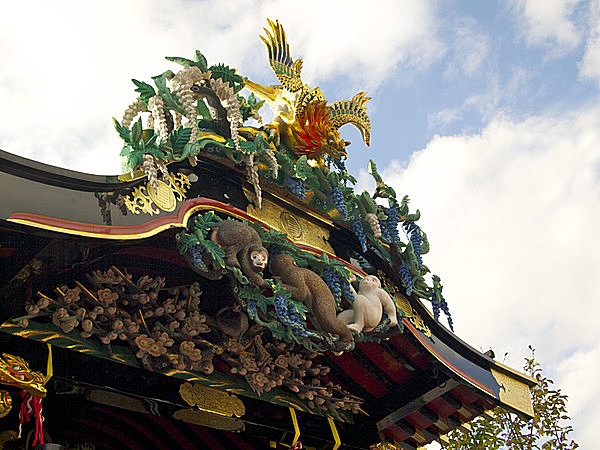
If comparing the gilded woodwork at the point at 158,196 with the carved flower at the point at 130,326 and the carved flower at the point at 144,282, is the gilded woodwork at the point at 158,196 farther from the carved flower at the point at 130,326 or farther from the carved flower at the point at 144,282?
the carved flower at the point at 130,326

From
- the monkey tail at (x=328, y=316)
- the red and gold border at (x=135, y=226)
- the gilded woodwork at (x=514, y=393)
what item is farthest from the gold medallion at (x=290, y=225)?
the gilded woodwork at (x=514, y=393)

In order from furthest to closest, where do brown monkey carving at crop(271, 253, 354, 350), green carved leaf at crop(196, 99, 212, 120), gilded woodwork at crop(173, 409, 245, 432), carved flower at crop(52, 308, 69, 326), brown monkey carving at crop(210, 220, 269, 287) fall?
1. gilded woodwork at crop(173, 409, 245, 432)
2. green carved leaf at crop(196, 99, 212, 120)
3. brown monkey carving at crop(271, 253, 354, 350)
4. carved flower at crop(52, 308, 69, 326)
5. brown monkey carving at crop(210, 220, 269, 287)

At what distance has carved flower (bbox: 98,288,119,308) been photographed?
16.5 feet

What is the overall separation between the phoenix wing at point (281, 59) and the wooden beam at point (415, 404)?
11.1 ft

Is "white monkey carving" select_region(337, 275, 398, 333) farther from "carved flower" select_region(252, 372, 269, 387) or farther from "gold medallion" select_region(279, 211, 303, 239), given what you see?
"carved flower" select_region(252, 372, 269, 387)

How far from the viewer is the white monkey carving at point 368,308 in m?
5.32

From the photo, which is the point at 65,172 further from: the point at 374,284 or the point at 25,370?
the point at 374,284

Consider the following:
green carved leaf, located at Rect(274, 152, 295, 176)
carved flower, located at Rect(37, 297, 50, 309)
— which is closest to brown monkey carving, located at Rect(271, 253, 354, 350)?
green carved leaf, located at Rect(274, 152, 295, 176)

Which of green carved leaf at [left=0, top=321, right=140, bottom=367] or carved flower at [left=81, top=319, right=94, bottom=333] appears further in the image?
carved flower at [left=81, top=319, right=94, bottom=333]

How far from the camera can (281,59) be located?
21.8 feet

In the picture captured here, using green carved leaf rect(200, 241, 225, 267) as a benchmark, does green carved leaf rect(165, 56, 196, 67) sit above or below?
above

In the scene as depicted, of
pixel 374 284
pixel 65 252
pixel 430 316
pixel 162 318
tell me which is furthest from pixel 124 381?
pixel 430 316

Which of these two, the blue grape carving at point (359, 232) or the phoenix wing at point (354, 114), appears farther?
the phoenix wing at point (354, 114)

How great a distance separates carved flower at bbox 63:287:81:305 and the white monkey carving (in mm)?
1976
